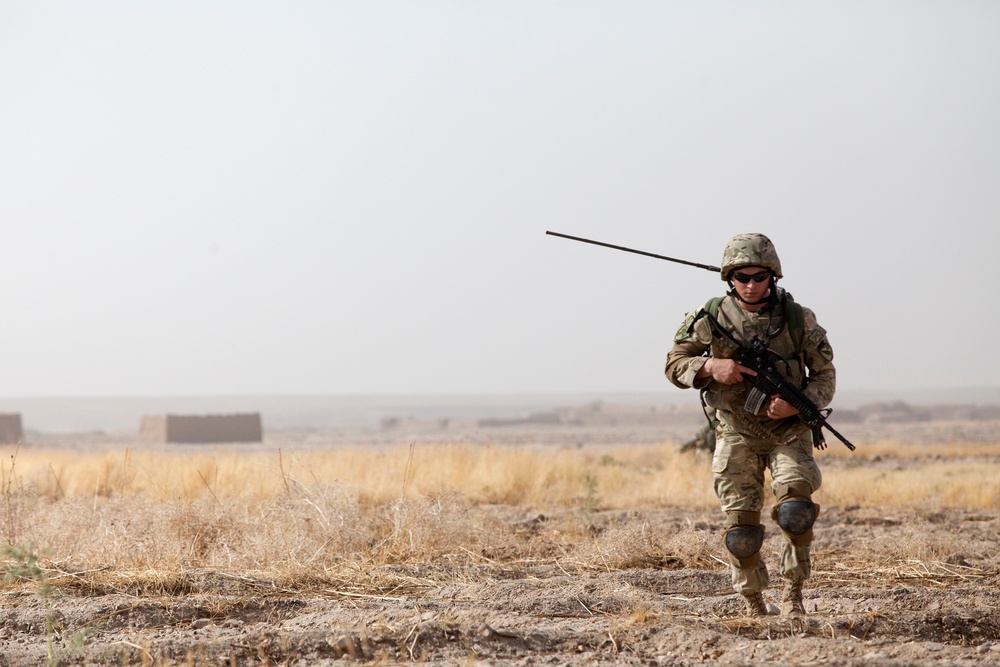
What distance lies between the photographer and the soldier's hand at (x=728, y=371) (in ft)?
15.5

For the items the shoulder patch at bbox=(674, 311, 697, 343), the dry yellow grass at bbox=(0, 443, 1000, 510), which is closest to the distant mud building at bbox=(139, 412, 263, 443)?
the dry yellow grass at bbox=(0, 443, 1000, 510)

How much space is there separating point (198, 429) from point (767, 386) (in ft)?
102

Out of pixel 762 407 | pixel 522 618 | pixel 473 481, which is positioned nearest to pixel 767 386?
pixel 762 407

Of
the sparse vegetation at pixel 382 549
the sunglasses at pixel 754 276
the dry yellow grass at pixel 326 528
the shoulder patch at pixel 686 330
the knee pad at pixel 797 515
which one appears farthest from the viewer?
the dry yellow grass at pixel 326 528

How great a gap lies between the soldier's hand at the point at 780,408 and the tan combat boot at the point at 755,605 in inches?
34.2

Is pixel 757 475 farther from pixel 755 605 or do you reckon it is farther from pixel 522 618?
pixel 522 618

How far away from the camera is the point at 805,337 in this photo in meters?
4.89

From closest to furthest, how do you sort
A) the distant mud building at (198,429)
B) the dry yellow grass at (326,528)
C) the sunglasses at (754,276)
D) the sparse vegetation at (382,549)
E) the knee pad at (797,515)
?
the knee pad at (797,515)
the sunglasses at (754,276)
the sparse vegetation at (382,549)
the dry yellow grass at (326,528)
the distant mud building at (198,429)

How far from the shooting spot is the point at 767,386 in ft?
15.6

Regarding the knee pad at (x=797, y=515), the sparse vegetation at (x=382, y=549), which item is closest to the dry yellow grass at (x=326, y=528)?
the sparse vegetation at (x=382, y=549)

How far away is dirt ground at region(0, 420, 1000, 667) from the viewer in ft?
13.6

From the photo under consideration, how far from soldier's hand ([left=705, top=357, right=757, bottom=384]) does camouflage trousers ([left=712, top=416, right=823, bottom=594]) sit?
12.6 inches

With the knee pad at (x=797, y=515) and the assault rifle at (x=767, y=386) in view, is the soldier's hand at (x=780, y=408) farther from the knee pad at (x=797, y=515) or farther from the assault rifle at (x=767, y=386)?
the knee pad at (x=797, y=515)

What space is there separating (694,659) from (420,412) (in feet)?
379
